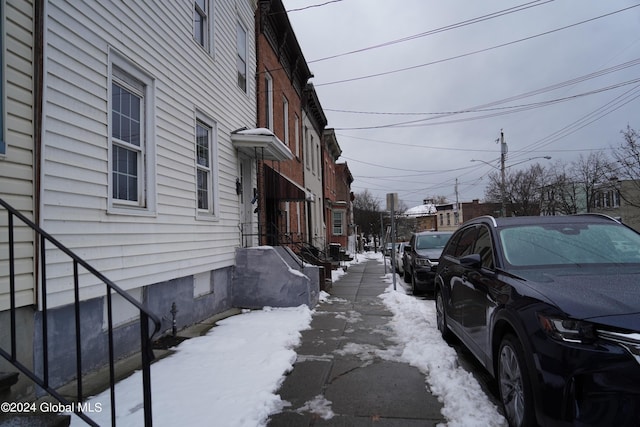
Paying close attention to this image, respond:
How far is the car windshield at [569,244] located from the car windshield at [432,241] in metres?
7.71

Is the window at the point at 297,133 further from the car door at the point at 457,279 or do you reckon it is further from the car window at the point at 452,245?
the car door at the point at 457,279

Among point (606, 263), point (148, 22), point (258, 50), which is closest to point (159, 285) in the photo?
point (148, 22)

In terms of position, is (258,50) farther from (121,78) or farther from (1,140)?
(1,140)

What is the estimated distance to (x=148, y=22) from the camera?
19.0 ft

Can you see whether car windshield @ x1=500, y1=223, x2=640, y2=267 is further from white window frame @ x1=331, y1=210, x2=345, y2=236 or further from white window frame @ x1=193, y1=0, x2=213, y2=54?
white window frame @ x1=331, y1=210, x2=345, y2=236

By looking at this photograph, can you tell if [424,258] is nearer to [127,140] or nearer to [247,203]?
[247,203]

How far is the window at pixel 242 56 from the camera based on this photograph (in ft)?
32.1

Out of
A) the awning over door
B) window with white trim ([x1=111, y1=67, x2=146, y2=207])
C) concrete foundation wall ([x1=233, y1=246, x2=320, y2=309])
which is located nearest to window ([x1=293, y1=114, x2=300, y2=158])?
the awning over door

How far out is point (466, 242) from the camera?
17.8 ft

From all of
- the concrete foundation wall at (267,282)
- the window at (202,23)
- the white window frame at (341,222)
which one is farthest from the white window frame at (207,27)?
the white window frame at (341,222)

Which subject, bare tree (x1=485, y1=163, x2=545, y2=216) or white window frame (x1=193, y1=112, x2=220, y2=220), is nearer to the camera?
white window frame (x1=193, y1=112, x2=220, y2=220)

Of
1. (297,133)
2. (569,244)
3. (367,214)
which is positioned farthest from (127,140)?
(367,214)

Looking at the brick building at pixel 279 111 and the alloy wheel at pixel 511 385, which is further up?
the brick building at pixel 279 111

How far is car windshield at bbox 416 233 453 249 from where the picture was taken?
480 inches
